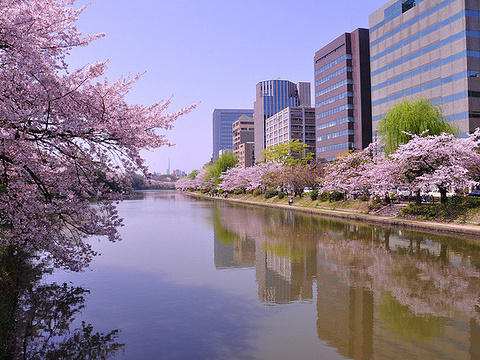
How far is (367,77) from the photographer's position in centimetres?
8738

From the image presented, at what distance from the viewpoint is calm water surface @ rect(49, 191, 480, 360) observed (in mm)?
8781

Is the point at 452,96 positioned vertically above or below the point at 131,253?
above

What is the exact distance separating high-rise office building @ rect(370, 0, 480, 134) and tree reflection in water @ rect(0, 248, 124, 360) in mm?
52505

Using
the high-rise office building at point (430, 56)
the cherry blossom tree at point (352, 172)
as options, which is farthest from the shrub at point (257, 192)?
the cherry blossom tree at point (352, 172)

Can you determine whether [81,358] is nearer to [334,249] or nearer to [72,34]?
[72,34]

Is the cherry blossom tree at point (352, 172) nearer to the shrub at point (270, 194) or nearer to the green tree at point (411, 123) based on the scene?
the green tree at point (411, 123)

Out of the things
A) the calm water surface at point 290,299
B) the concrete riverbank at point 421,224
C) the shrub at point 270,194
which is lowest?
the calm water surface at point 290,299

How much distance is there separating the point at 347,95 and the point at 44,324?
3434 inches

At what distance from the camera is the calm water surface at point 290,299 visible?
878cm

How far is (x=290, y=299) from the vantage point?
1243cm

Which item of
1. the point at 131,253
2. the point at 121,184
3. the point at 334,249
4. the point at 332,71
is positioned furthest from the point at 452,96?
the point at 121,184

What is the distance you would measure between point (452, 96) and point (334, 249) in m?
48.9

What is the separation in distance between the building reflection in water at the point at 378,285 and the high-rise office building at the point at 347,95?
64.8 meters

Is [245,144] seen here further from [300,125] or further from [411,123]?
[411,123]
